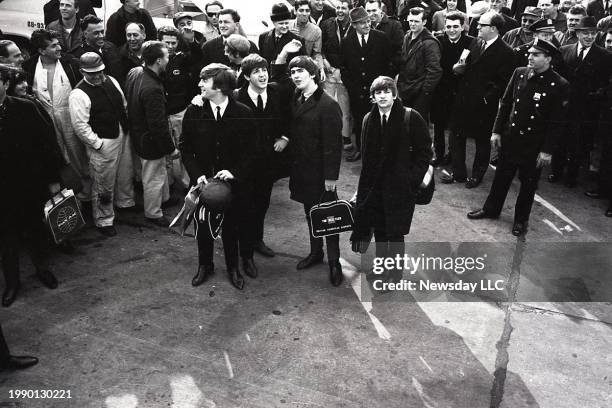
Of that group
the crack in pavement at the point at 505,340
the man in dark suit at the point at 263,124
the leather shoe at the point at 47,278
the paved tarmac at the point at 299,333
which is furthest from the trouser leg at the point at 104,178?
the crack in pavement at the point at 505,340

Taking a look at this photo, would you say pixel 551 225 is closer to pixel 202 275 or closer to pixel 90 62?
pixel 202 275

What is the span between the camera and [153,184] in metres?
6.68

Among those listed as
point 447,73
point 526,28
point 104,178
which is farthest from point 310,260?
point 526,28

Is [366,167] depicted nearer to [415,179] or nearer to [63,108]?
[415,179]

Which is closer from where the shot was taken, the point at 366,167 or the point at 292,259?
the point at 366,167

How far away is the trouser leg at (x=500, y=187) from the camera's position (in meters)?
6.73

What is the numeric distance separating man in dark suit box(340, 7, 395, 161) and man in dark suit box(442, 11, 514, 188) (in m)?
1.12

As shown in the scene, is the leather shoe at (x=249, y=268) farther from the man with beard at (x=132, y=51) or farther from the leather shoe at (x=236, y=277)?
the man with beard at (x=132, y=51)

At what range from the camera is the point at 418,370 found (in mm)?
4430

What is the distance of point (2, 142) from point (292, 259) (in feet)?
9.62

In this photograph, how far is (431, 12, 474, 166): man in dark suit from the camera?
308 inches

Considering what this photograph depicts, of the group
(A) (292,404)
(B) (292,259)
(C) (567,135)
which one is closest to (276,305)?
(B) (292,259)

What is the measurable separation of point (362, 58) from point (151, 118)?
3.37 m

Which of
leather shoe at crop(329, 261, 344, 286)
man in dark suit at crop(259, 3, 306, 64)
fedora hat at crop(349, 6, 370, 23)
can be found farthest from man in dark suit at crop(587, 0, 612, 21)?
leather shoe at crop(329, 261, 344, 286)
